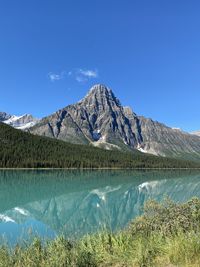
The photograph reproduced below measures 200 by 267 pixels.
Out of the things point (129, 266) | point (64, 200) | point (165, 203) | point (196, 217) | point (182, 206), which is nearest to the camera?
point (129, 266)

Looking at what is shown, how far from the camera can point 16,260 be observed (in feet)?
37.8

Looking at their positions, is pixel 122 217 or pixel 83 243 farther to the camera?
pixel 122 217

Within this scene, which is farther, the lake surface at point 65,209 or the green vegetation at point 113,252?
the lake surface at point 65,209

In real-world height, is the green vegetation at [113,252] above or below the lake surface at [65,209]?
above

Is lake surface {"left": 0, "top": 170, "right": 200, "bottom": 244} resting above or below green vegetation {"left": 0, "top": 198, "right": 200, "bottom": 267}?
below

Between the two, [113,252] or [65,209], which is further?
[65,209]

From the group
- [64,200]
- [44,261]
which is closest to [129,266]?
[44,261]

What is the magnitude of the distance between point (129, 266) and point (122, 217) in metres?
30.2

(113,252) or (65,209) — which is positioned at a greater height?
(113,252)

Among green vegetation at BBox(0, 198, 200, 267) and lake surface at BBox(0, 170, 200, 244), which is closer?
green vegetation at BBox(0, 198, 200, 267)

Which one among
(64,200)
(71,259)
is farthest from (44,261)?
(64,200)

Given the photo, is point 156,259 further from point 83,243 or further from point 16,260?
point 16,260

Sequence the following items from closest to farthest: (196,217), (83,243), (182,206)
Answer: (83,243) → (196,217) → (182,206)

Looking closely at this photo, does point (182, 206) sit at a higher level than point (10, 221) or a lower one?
higher
